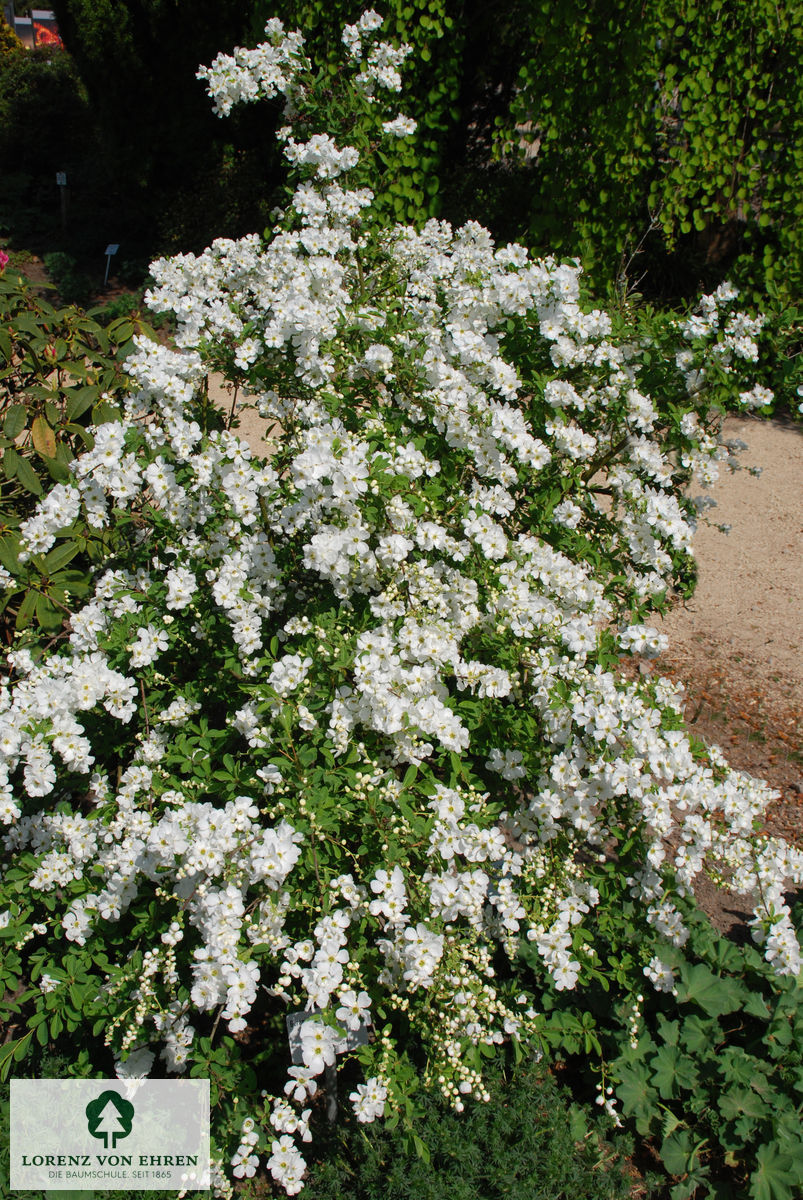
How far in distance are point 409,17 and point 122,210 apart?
16.5 feet

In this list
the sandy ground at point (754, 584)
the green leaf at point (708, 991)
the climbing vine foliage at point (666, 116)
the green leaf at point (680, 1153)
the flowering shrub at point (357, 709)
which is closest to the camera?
the flowering shrub at point (357, 709)

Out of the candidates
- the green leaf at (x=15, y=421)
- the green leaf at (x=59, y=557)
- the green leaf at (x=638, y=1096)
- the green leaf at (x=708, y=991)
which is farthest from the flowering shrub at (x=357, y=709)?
the green leaf at (x=15, y=421)

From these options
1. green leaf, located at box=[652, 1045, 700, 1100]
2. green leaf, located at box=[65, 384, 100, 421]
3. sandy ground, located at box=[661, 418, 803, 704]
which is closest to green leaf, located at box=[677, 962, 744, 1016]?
green leaf, located at box=[652, 1045, 700, 1100]

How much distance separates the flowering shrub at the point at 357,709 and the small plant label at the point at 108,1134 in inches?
4.1

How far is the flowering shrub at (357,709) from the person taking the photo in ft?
6.41

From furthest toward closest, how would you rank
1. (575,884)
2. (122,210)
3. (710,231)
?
(122,210) < (710,231) < (575,884)

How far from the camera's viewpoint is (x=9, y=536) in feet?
8.87

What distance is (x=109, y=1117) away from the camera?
7.59 ft

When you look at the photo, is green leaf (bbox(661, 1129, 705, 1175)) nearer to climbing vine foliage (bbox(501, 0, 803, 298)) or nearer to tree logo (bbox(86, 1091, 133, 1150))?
tree logo (bbox(86, 1091, 133, 1150))

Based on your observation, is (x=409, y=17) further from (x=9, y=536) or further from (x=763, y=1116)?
(x=763, y=1116)

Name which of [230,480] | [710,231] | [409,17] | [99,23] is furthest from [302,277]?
[99,23]

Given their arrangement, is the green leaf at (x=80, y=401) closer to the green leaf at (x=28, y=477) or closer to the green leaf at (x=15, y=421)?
the green leaf at (x=15, y=421)

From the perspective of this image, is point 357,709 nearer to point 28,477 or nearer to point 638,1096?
point 638,1096

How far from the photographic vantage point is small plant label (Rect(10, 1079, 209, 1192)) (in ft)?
7.15
